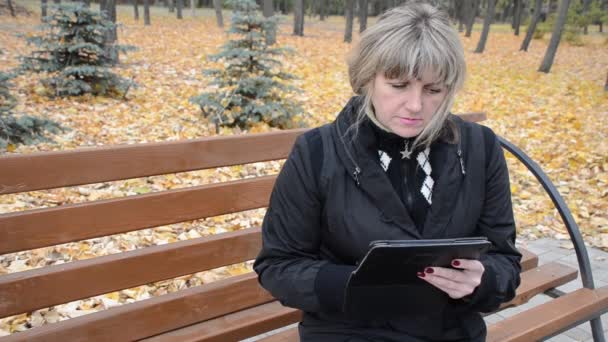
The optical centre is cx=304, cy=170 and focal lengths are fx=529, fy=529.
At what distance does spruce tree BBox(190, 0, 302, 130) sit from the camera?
6.75 meters

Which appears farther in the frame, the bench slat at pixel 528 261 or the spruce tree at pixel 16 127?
the spruce tree at pixel 16 127

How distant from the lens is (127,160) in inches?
82.2

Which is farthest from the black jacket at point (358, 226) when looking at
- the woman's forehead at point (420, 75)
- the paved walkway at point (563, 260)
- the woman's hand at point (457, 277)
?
the paved walkway at point (563, 260)

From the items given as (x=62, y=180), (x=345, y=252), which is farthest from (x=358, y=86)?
(x=62, y=180)

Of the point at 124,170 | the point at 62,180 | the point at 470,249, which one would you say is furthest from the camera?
the point at 124,170

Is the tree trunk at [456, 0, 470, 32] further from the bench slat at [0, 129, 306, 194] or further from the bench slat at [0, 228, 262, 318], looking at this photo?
the bench slat at [0, 228, 262, 318]

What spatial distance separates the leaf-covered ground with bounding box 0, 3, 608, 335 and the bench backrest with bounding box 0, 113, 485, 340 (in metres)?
0.80

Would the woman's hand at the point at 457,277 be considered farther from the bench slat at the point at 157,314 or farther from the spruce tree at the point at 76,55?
the spruce tree at the point at 76,55

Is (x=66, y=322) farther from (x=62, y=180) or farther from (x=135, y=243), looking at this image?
(x=135, y=243)

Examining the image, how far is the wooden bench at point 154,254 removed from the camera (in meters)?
1.93

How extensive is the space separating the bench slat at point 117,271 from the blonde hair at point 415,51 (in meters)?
1.00

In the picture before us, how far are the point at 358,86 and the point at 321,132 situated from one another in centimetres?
21

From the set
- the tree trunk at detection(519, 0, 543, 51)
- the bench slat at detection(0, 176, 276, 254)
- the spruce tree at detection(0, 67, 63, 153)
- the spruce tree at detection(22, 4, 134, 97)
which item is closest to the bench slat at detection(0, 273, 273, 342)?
the bench slat at detection(0, 176, 276, 254)

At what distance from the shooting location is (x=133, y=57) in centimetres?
1269
